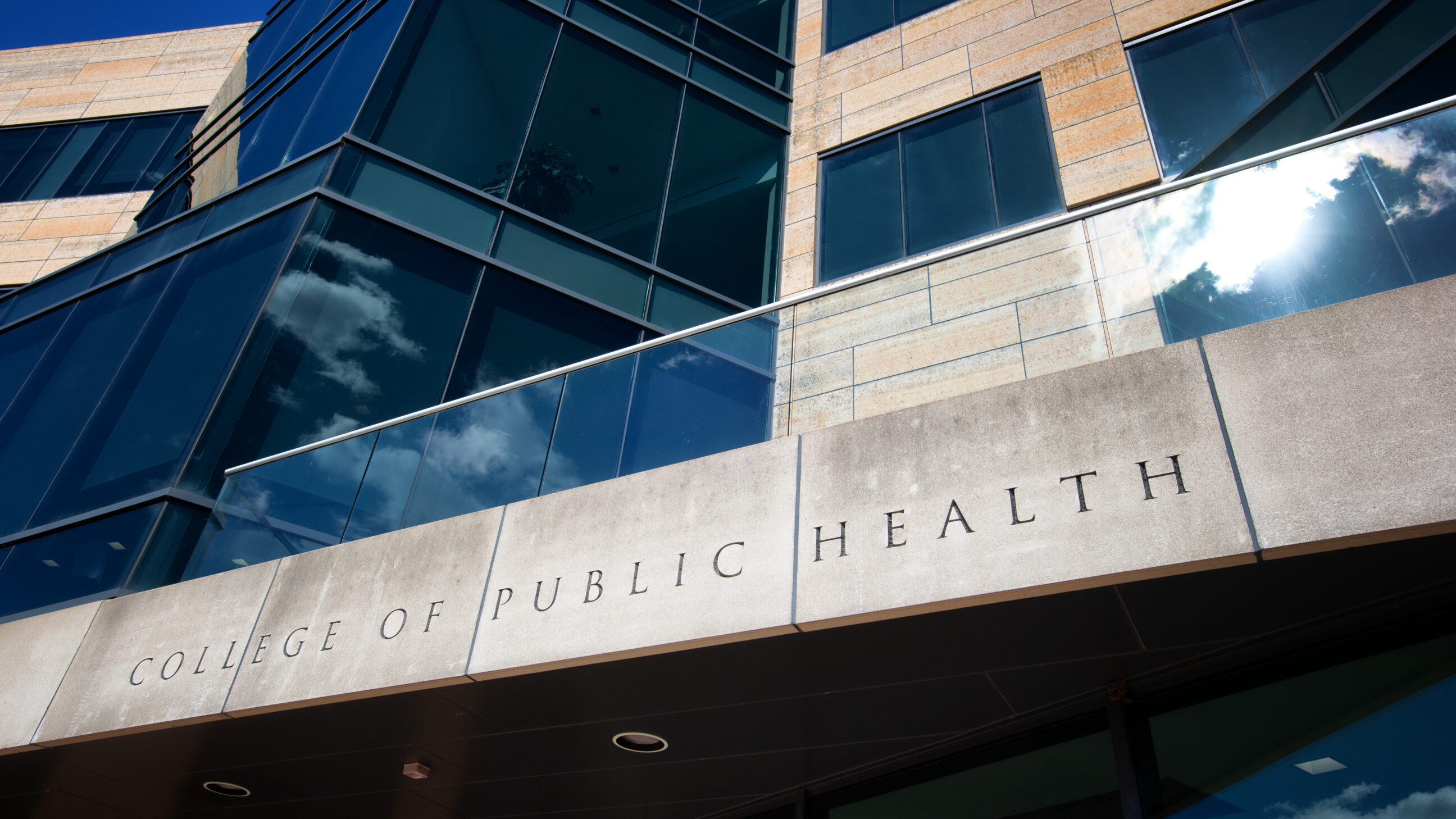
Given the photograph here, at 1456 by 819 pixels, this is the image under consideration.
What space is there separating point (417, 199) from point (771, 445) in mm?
7753

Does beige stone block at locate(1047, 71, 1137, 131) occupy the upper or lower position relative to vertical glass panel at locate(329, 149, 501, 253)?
upper

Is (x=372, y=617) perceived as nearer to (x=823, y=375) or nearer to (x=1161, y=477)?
(x=823, y=375)

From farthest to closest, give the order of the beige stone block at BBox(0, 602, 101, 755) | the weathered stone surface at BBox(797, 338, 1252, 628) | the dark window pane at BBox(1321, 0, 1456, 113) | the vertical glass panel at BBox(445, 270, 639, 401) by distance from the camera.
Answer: the vertical glass panel at BBox(445, 270, 639, 401) < the dark window pane at BBox(1321, 0, 1456, 113) < the beige stone block at BBox(0, 602, 101, 755) < the weathered stone surface at BBox(797, 338, 1252, 628)

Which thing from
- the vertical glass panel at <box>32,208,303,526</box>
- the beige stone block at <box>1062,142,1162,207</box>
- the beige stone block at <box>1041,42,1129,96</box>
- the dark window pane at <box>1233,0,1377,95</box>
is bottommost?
the vertical glass panel at <box>32,208,303,526</box>

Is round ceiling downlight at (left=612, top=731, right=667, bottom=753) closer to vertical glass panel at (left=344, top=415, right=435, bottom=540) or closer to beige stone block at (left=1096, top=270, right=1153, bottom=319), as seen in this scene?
vertical glass panel at (left=344, top=415, right=435, bottom=540)

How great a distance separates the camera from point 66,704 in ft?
26.5

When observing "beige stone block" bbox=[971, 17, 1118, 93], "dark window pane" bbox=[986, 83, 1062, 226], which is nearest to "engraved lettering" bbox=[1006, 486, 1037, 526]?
"dark window pane" bbox=[986, 83, 1062, 226]

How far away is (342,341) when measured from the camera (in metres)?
10.7

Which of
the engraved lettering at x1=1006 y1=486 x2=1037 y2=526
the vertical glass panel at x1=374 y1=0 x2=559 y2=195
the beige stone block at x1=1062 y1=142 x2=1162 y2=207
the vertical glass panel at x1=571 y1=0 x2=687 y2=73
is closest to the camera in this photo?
the engraved lettering at x1=1006 y1=486 x2=1037 y2=526

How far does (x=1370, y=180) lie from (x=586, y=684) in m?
5.70

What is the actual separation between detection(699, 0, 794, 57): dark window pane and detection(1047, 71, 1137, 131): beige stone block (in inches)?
228

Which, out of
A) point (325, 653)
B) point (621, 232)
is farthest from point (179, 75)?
point (325, 653)

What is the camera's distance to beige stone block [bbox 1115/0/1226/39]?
1210 cm

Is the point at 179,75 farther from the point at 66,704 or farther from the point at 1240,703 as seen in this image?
the point at 1240,703
